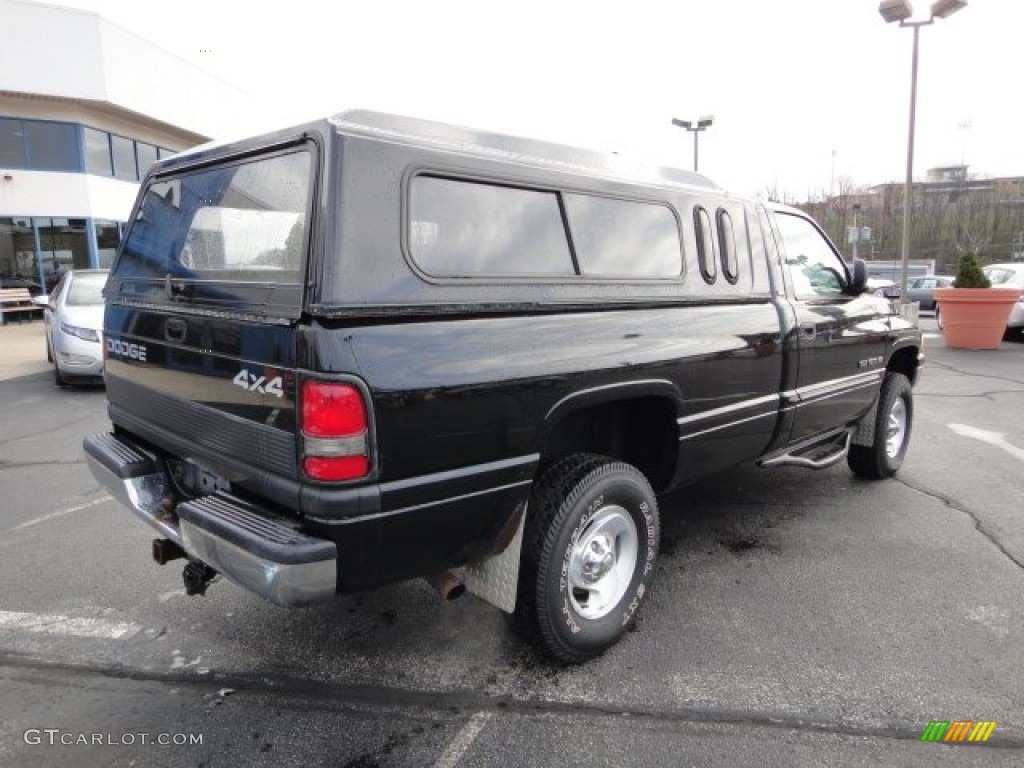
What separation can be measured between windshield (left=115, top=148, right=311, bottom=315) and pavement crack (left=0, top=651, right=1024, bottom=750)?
1.50 meters

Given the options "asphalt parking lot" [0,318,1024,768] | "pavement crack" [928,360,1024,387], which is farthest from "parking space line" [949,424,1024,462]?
"pavement crack" [928,360,1024,387]

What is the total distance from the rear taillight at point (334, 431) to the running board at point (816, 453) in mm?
2688

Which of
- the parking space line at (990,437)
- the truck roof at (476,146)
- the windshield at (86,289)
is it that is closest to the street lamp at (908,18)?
the parking space line at (990,437)

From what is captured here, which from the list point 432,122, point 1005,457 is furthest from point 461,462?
point 1005,457

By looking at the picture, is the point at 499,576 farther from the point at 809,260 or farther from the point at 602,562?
the point at 809,260

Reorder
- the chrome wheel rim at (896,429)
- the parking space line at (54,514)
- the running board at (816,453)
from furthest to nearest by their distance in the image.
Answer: the chrome wheel rim at (896,429)
the parking space line at (54,514)
the running board at (816,453)

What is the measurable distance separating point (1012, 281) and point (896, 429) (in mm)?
11773

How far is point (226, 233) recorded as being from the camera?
112 inches

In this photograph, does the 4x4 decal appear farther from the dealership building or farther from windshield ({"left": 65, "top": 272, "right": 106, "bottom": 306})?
the dealership building

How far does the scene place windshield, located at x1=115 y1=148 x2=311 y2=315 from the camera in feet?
7.91

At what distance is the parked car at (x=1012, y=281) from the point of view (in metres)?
13.7

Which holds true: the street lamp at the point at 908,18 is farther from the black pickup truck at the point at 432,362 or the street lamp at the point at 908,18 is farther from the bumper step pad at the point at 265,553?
the bumper step pad at the point at 265,553

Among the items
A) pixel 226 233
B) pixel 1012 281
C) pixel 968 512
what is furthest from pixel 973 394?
pixel 226 233

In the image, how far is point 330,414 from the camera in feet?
6.98
